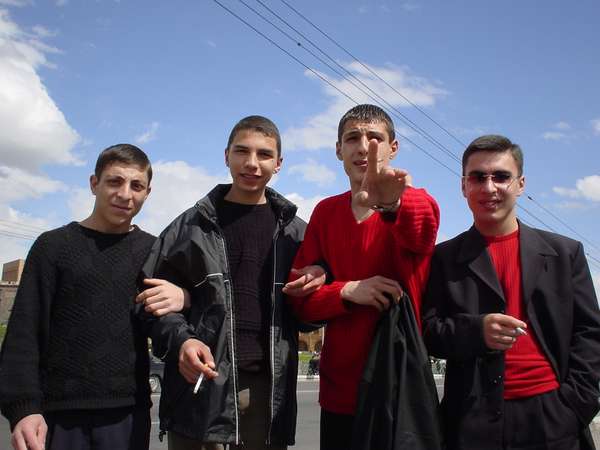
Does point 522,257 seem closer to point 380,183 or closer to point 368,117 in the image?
point 380,183

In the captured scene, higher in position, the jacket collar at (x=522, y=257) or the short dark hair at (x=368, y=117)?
the short dark hair at (x=368, y=117)

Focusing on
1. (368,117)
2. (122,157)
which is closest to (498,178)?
(368,117)

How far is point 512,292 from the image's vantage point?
251cm

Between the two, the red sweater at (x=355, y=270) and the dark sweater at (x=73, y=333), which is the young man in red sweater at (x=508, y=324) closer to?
the red sweater at (x=355, y=270)

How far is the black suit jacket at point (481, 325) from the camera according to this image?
2330mm

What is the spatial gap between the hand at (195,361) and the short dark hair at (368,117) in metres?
1.20

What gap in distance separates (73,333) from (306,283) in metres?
1.13

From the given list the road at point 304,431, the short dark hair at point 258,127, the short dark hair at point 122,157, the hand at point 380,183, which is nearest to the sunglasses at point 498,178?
the hand at point 380,183

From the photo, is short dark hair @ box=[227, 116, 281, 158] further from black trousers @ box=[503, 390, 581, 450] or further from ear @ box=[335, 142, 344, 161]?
black trousers @ box=[503, 390, 581, 450]

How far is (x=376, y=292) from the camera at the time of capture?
7.62 ft

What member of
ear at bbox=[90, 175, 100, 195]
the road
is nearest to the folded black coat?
ear at bbox=[90, 175, 100, 195]

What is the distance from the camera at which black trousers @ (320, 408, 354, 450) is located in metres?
2.40

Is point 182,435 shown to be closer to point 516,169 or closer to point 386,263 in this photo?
point 386,263

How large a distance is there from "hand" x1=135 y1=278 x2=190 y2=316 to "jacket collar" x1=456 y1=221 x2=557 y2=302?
132 cm
